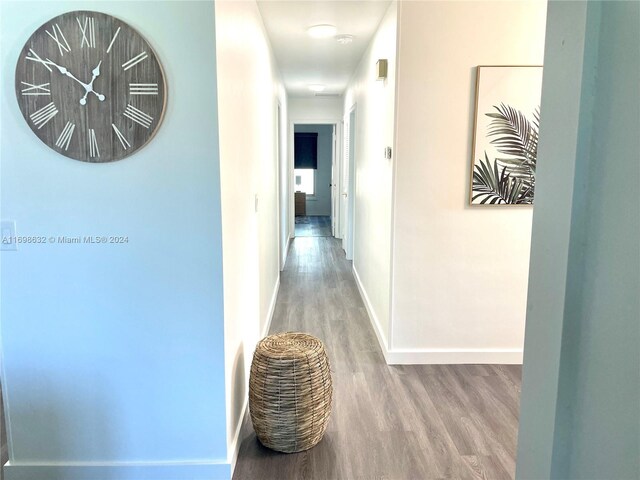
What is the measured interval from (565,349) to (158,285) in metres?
1.49

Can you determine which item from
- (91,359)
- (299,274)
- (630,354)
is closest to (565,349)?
(630,354)

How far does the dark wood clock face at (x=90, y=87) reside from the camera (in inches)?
67.2

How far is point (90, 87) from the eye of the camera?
1735mm

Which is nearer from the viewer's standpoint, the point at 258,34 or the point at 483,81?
the point at 483,81

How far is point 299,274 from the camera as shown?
5.81 meters

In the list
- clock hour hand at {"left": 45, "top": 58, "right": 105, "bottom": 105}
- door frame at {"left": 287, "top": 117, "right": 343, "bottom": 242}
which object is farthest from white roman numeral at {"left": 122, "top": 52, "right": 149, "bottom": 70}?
door frame at {"left": 287, "top": 117, "right": 343, "bottom": 242}

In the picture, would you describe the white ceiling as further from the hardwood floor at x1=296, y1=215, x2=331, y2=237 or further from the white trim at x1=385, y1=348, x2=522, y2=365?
the hardwood floor at x1=296, y1=215, x2=331, y2=237

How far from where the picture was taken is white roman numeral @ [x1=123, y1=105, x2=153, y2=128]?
175 centimetres

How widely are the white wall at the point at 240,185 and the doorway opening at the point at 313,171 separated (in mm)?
7430

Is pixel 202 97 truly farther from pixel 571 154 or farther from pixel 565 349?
pixel 565 349

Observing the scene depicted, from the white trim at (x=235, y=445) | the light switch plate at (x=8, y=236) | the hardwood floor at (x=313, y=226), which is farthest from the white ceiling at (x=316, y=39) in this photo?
the hardwood floor at (x=313, y=226)

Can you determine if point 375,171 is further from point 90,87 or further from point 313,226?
point 313,226

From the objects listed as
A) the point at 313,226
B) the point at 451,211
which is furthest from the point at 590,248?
the point at 313,226

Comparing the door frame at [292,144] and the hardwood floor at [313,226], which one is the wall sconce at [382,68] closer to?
the door frame at [292,144]
